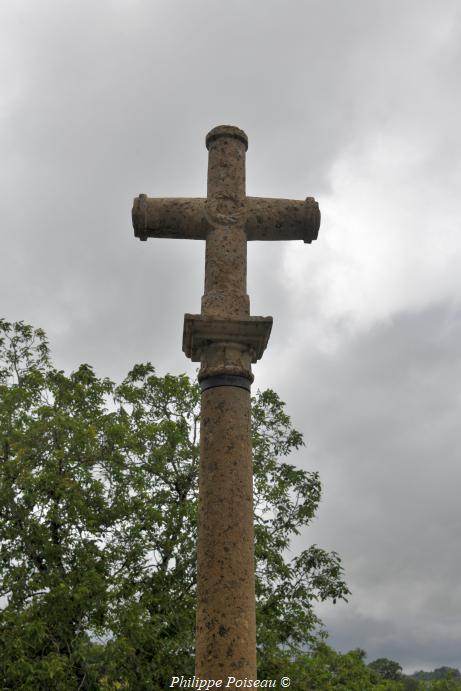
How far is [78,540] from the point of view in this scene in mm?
13273

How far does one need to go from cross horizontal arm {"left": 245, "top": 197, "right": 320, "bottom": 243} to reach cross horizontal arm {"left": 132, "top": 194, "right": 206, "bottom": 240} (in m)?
0.40

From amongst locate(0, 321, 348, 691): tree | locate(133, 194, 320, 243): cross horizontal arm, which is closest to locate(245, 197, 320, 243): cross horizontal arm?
locate(133, 194, 320, 243): cross horizontal arm

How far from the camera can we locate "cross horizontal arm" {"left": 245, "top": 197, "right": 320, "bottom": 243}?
5547 millimetres

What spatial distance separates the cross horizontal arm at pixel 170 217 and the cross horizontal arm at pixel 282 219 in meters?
0.40

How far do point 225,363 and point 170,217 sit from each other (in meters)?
1.45

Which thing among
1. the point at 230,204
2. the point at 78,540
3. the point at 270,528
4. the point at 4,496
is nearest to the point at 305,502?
the point at 270,528

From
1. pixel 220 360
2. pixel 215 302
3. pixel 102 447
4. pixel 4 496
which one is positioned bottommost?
pixel 220 360

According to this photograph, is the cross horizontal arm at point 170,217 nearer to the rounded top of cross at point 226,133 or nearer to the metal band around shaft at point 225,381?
the rounded top of cross at point 226,133

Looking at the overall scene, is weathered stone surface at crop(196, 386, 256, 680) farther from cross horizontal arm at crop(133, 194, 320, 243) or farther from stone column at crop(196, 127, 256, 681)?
cross horizontal arm at crop(133, 194, 320, 243)

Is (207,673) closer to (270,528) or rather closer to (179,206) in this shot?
(179,206)

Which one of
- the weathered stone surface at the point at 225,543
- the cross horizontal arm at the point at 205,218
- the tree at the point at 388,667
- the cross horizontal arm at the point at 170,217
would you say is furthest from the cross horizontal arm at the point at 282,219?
the tree at the point at 388,667

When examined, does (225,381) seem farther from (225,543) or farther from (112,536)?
(112,536)

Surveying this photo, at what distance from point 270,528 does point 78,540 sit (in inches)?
175

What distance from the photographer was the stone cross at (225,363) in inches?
164
